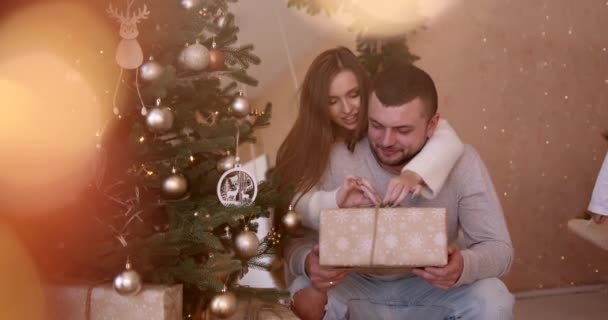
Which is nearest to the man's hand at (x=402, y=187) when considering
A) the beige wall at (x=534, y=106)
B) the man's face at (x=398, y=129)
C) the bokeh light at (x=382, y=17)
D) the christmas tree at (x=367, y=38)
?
the man's face at (x=398, y=129)

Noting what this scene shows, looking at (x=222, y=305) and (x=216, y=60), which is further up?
(x=216, y=60)

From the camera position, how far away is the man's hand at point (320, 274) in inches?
72.9

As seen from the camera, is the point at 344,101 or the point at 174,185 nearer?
the point at 174,185

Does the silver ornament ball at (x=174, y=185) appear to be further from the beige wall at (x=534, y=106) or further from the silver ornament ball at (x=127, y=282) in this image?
the beige wall at (x=534, y=106)

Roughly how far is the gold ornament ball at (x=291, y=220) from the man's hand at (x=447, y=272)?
33 cm

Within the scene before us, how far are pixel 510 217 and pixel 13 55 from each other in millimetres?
2479

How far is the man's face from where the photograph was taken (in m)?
1.95

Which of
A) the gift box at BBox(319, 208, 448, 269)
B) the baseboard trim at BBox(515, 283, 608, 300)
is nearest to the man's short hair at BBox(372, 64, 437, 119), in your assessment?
the gift box at BBox(319, 208, 448, 269)

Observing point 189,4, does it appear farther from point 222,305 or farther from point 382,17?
point 382,17

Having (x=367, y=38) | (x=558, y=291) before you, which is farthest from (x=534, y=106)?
(x=367, y=38)

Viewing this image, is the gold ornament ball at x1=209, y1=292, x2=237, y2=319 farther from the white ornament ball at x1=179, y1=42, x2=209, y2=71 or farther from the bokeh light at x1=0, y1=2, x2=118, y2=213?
the white ornament ball at x1=179, y1=42, x2=209, y2=71

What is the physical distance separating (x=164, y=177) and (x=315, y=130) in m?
0.68

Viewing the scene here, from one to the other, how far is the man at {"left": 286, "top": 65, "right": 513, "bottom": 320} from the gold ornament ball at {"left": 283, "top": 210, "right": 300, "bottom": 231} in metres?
0.08

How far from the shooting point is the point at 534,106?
11.1 feet
